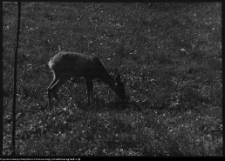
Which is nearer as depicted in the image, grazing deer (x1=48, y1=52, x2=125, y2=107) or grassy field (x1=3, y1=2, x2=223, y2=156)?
grassy field (x1=3, y1=2, x2=223, y2=156)

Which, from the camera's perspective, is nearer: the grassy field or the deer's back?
the grassy field

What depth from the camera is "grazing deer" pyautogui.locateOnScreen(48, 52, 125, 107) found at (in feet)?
37.2

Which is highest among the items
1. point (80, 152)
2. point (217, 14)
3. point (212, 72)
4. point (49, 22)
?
point (217, 14)

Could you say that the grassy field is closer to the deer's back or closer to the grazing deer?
the grazing deer

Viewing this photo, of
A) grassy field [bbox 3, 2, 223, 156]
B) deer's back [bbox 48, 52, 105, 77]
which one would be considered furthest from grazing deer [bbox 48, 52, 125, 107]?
grassy field [bbox 3, 2, 223, 156]

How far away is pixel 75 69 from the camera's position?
11.5 meters

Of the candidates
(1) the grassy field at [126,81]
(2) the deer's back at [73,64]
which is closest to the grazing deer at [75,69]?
(2) the deer's back at [73,64]

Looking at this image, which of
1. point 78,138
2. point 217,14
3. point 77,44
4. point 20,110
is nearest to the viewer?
point 78,138

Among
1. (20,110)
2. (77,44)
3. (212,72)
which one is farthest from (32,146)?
(212,72)

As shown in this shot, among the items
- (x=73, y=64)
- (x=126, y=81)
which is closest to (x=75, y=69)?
(x=73, y=64)

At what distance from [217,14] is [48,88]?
7.91 metres

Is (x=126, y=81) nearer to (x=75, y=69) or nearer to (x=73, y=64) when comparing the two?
(x=75, y=69)

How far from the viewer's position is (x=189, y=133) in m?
9.23

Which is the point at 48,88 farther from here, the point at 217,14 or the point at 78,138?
the point at 217,14
